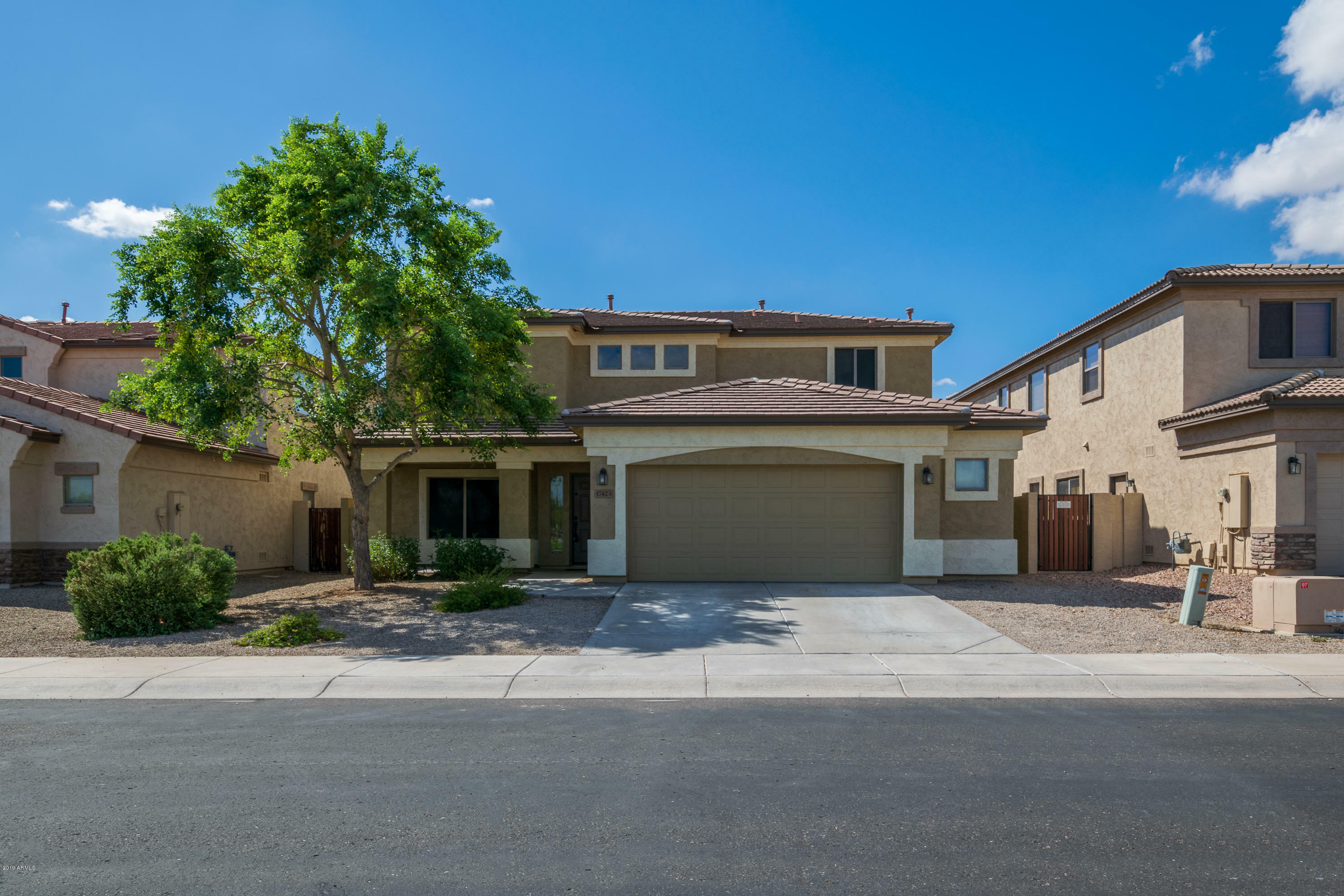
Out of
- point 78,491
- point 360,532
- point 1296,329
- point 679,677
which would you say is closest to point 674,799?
point 679,677

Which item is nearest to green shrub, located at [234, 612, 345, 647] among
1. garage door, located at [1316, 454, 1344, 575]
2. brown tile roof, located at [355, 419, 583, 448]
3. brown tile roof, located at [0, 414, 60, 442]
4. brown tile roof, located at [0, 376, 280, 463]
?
brown tile roof, located at [355, 419, 583, 448]

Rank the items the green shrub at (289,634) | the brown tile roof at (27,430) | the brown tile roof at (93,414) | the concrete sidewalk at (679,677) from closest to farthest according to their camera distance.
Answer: the concrete sidewalk at (679,677), the green shrub at (289,634), the brown tile roof at (27,430), the brown tile roof at (93,414)

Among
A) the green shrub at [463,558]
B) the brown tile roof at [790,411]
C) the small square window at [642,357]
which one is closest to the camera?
the brown tile roof at [790,411]

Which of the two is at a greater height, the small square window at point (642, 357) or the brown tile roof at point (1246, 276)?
the brown tile roof at point (1246, 276)

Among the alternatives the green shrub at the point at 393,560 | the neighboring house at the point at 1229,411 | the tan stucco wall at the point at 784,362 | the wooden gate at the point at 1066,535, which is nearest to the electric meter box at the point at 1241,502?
the neighboring house at the point at 1229,411

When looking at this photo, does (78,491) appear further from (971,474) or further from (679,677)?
(971,474)

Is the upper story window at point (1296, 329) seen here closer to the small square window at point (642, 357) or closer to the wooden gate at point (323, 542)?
the small square window at point (642, 357)

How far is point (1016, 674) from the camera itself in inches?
344

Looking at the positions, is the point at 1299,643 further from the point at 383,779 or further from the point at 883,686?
the point at 383,779

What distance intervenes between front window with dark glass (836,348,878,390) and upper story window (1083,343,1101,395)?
6.44 m

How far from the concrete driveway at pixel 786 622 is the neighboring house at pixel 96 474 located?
1089 cm

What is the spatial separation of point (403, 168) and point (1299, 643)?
15.0 meters

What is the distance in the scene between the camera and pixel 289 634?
10609mm

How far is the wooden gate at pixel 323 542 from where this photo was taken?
851 inches
